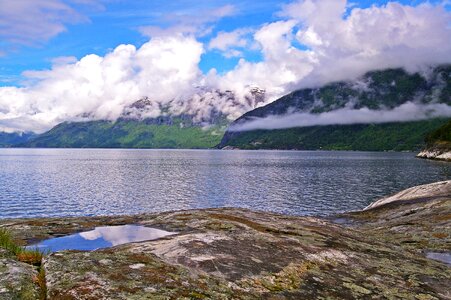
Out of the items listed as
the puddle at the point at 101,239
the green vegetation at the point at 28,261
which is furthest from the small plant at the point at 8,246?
the puddle at the point at 101,239

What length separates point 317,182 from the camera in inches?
4963

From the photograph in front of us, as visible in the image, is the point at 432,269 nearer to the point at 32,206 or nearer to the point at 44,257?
the point at 44,257

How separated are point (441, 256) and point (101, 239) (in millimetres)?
17441

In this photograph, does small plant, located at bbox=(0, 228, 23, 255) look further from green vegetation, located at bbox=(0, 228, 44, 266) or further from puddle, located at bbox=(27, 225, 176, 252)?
puddle, located at bbox=(27, 225, 176, 252)

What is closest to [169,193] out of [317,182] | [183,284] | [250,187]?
[250,187]

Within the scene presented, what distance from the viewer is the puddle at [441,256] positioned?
64.3 feet

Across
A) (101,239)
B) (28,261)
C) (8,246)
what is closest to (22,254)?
(28,261)

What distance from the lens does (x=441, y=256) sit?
67.9ft

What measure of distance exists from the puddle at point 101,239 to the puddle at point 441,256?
1342cm

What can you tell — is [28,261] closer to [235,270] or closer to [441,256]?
[235,270]

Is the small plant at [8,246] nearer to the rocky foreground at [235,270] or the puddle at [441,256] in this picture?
the rocky foreground at [235,270]

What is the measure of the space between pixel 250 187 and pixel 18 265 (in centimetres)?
10825

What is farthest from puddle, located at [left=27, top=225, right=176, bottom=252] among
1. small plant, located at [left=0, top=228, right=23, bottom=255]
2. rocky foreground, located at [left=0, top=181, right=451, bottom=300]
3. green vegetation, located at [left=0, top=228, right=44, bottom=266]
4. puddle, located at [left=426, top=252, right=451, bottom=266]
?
puddle, located at [left=426, top=252, right=451, bottom=266]

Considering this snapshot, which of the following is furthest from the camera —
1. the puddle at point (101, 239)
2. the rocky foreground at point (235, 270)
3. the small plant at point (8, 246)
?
the puddle at point (101, 239)
